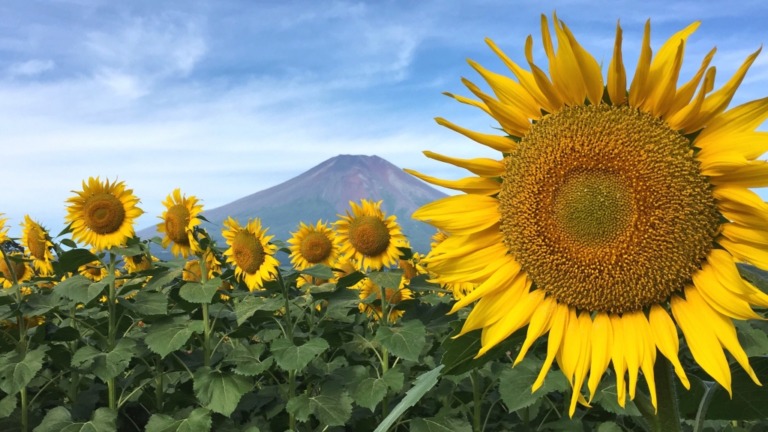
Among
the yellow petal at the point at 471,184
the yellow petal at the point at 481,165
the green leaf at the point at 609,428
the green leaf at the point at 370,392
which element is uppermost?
the yellow petal at the point at 481,165

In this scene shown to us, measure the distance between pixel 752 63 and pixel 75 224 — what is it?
5.10 m

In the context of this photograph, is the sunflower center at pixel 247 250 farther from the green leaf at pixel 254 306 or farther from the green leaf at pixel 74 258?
the green leaf at pixel 254 306

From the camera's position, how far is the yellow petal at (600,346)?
1452 millimetres

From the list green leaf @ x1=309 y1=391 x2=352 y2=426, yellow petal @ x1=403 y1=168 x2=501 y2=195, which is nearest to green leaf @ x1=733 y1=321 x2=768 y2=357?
green leaf @ x1=309 y1=391 x2=352 y2=426

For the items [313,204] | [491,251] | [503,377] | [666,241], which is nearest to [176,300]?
[503,377]

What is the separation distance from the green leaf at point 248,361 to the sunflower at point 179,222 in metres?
1.04

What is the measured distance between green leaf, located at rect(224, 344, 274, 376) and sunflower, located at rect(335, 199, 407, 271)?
1892 millimetres

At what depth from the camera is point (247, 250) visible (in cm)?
524

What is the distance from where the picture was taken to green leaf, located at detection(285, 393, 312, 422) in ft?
11.4

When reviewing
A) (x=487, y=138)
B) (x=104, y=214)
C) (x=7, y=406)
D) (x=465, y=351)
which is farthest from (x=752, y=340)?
(x=104, y=214)

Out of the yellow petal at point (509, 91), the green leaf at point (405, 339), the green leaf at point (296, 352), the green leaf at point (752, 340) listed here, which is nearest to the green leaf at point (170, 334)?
the green leaf at point (296, 352)

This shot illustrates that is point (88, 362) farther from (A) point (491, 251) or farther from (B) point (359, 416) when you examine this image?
(A) point (491, 251)

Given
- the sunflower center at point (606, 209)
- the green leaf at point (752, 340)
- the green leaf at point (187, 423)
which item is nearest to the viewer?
the sunflower center at point (606, 209)

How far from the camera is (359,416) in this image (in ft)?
13.4
